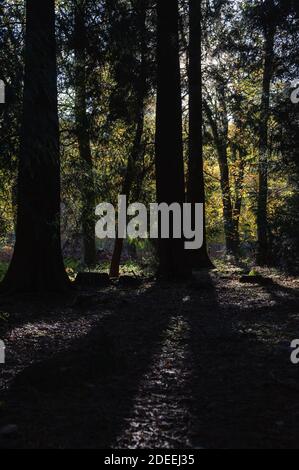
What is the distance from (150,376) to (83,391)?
0.72 metres

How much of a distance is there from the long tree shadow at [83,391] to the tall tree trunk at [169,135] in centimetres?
469

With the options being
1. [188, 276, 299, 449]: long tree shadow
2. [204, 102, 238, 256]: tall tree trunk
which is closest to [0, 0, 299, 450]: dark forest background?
[188, 276, 299, 449]: long tree shadow

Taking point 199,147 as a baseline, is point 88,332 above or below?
below

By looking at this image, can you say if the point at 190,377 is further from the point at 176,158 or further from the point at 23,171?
the point at 176,158

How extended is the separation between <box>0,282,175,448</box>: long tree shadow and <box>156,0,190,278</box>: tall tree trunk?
4.69m

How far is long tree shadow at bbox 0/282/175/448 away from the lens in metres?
3.44

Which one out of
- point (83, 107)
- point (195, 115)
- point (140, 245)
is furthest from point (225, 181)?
point (83, 107)

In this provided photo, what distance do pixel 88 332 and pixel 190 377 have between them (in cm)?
224

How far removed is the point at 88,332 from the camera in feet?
21.6

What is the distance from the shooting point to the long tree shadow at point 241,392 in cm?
338

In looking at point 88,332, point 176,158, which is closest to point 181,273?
point 176,158

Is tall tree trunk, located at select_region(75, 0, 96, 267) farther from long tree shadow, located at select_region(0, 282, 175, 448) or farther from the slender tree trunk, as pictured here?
long tree shadow, located at select_region(0, 282, 175, 448)

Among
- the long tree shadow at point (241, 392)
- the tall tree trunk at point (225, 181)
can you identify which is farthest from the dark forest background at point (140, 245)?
the tall tree trunk at point (225, 181)
